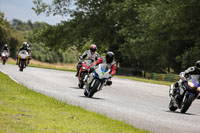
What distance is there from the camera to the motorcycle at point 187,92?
1322 centimetres

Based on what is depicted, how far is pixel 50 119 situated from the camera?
28.9 ft

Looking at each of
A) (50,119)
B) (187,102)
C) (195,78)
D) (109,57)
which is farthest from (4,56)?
(50,119)

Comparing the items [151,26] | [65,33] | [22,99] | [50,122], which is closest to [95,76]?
[22,99]

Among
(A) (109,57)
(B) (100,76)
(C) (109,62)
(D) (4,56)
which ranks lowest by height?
(B) (100,76)

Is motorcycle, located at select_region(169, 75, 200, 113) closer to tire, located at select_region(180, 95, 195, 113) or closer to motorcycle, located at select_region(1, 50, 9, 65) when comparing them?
tire, located at select_region(180, 95, 195, 113)

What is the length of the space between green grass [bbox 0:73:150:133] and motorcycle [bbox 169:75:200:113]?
355cm

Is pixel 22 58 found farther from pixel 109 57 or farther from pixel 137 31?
pixel 137 31

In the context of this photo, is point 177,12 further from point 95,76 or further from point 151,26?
point 95,76

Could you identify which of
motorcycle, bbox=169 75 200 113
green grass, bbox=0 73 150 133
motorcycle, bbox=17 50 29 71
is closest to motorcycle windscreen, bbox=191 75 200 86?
motorcycle, bbox=169 75 200 113

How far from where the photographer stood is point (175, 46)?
47438 millimetres

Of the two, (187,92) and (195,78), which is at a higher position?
(195,78)

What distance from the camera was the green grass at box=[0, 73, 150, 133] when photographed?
7738mm

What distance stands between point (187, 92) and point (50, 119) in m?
5.61

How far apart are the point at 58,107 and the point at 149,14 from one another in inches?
1469
